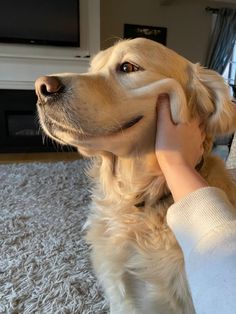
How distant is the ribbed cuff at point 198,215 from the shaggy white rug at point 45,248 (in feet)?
2.46

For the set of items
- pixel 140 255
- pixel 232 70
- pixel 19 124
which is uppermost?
pixel 140 255

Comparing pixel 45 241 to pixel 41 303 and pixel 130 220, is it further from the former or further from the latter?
pixel 130 220

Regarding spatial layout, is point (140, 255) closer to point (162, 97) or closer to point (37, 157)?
point (162, 97)

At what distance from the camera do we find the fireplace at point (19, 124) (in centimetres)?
335

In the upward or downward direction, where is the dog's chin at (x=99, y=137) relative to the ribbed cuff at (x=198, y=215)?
upward

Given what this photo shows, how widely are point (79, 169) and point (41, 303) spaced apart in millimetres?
1527

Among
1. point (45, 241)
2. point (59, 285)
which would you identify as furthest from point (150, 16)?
point (59, 285)

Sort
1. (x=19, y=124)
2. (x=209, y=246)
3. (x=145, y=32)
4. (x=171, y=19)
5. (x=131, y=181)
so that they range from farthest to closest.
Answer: (x=171, y=19)
(x=145, y=32)
(x=19, y=124)
(x=131, y=181)
(x=209, y=246)

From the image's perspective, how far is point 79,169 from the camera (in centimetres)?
264

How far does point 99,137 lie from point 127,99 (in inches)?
4.2

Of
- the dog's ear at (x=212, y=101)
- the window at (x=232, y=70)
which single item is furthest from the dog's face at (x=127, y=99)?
the window at (x=232, y=70)

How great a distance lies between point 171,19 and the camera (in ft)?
14.5

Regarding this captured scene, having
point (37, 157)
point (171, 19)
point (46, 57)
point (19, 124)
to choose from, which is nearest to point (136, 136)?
point (37, 157)

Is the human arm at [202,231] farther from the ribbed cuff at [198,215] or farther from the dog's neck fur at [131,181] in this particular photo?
the dog's neck fur at [131,181]
